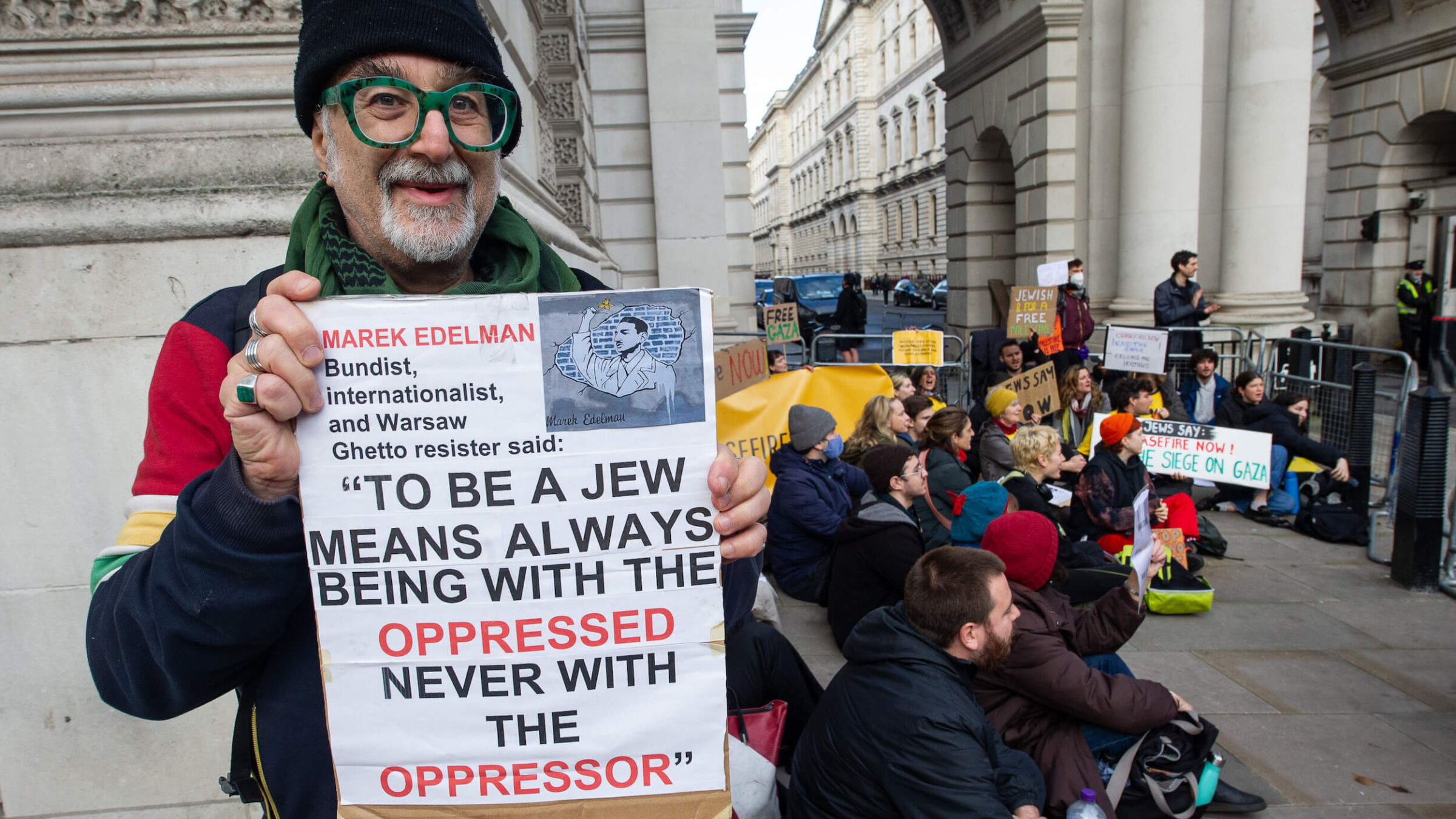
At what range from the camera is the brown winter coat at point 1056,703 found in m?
3.34

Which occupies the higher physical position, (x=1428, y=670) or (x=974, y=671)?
Result: (x=974, y=671)

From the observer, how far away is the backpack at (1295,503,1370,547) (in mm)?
7613

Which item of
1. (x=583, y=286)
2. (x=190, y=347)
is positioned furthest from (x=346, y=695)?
(x=583, y=286)

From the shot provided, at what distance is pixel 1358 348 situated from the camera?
844cm

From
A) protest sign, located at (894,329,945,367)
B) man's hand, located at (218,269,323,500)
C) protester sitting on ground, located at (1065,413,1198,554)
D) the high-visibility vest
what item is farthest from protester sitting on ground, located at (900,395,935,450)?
the high-visibility vest

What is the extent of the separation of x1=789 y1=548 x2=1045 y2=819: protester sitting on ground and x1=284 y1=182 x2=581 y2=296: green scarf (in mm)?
1818

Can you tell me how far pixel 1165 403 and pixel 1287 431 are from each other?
1.31 metres

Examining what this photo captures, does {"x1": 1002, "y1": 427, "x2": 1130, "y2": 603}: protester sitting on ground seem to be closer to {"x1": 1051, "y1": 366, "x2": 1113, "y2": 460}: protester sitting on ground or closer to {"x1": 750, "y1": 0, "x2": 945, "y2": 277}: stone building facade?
{"x1": 1051, "y1": 366, "x2": 1113, "y2": 460}: protester sitting on ground

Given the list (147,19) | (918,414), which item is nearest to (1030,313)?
(918,414)

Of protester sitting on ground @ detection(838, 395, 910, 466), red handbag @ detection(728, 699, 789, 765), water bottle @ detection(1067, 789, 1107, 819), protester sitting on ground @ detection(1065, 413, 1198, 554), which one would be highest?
protester sitting on ground @ detection(838, 395, 910, 466)

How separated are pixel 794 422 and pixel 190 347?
4.73m

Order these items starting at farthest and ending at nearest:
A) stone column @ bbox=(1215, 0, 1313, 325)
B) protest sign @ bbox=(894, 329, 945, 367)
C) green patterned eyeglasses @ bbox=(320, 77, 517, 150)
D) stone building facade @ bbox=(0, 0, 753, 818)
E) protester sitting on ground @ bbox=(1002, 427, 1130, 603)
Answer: stone column @ bbox=(1215, 0, 1313, 325) < protest sign @ bbox=(894, 329, 945, 367) < protester sitting on ground @ bbox=(1002, 427, 1130, 603) < stone building facade @ bbox=(0, 0, 753, 818) < green patterned eyeglasses @ bbox=(320, 77, 517, 150)

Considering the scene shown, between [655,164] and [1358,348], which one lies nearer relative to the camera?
[1358,348]

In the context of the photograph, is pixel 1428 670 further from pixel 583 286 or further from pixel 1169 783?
pixel 583 286
